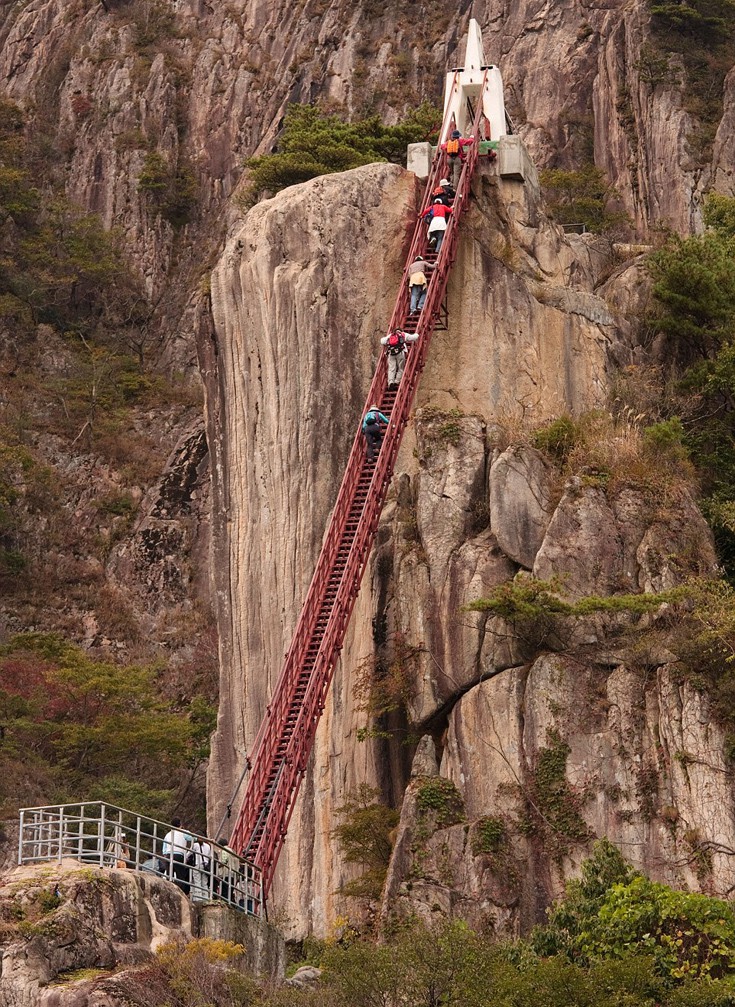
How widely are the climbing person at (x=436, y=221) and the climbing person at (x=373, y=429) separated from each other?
15.1 feet

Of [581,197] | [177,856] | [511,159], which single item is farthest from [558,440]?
[581,197]

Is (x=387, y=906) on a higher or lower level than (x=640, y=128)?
lower

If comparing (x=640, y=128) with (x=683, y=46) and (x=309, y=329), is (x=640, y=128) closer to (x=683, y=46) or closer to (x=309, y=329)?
(x=683, y=46)

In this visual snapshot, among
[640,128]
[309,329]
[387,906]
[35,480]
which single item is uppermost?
[640,128]

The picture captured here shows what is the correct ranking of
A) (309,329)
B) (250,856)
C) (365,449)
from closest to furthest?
(250,856) < (365,449) < (309,329)

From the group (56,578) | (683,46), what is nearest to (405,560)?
(56,578)

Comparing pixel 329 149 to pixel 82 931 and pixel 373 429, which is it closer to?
pixel 373 429

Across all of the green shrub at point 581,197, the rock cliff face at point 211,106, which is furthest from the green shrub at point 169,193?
the green shrub at point 581,197

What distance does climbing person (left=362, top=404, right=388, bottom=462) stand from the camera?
36531mm

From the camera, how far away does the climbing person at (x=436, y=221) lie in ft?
130

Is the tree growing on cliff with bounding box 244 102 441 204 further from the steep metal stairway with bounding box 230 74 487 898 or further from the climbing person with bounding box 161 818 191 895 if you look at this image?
the climbing person with bounding box 161 818 191 895

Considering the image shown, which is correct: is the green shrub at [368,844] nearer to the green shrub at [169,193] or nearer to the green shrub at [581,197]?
the green shrub at [581,197]

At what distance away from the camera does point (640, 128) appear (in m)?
59.7

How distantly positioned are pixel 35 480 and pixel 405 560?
2627 centimetres
